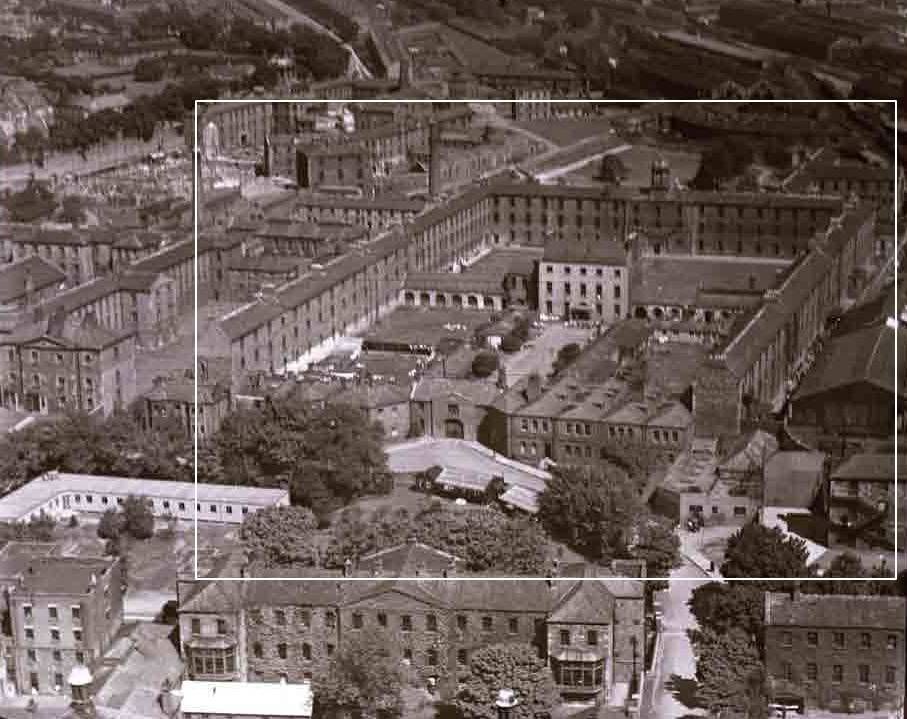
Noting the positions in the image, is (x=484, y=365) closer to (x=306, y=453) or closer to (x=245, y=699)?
(x=306, y=453)

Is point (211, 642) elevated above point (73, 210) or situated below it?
below

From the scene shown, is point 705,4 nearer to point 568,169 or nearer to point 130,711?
point 568,169

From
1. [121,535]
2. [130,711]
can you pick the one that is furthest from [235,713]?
[121,535]

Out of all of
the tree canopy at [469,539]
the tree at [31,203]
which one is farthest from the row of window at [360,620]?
the tree at [31,203]

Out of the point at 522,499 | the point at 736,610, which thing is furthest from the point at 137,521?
the point at 736,610

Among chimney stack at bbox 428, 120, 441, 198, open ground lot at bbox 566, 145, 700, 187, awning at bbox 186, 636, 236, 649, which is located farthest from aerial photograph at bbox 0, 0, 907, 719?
chimney stack at bbox 428, 120, 441, 198

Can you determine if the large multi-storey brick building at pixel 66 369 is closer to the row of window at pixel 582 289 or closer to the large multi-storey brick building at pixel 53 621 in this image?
the large multi-storey brick building at pixel 53 621
